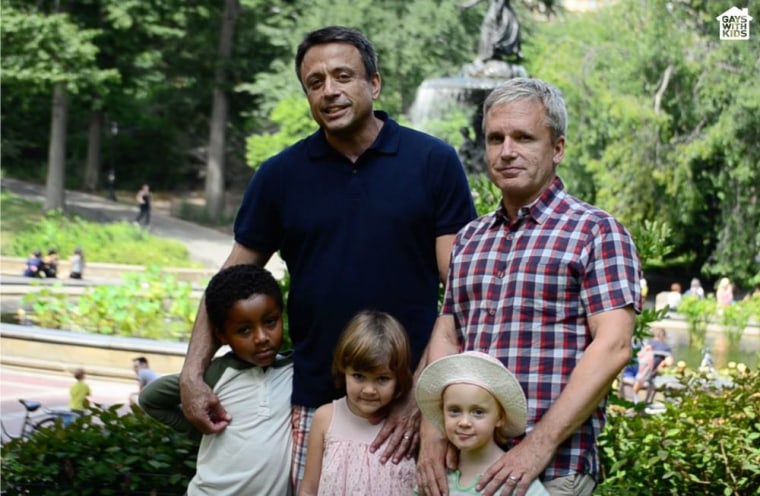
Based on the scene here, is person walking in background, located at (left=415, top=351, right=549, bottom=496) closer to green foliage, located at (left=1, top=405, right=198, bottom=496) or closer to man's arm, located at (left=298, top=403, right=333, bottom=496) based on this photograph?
man's arm, located at (left=298, top=403, right=333, bottom=496)

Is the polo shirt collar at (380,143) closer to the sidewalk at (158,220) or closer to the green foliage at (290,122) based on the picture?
the sidewalk at (158,220)

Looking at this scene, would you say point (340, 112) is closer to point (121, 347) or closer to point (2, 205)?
point (121, 347)

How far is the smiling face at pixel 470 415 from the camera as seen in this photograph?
2.69 meters

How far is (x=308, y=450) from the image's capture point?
3180mm

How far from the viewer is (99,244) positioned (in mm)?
27625

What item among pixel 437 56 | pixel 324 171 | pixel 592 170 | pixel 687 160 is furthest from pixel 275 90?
pixel 324 171

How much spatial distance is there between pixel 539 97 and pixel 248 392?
129 cm

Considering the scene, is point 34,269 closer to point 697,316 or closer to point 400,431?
point 697,316

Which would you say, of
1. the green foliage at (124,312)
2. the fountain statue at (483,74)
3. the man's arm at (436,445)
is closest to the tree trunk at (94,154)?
the fountain statue at (483,74)

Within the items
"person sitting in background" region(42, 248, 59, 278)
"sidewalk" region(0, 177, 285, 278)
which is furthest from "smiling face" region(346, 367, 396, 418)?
"sidewalk" region(0, 177, 285, 278)

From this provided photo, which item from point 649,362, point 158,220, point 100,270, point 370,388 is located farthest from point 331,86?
point 158,220

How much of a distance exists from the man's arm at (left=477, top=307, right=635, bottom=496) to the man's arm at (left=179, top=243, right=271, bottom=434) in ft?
3.24

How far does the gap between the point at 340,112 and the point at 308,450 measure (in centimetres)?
99

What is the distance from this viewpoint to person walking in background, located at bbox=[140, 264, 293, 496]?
329 cm
